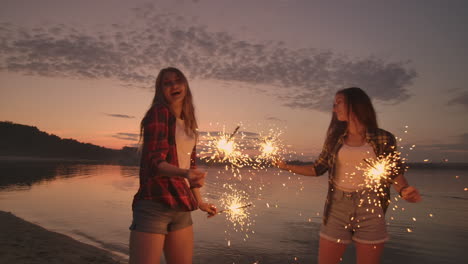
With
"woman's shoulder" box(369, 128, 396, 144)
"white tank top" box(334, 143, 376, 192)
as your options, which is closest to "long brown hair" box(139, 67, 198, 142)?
"white tank top" box(334, 143, 376, 192)

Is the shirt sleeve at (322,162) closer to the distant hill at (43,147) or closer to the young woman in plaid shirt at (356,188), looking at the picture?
the young woman in plaid shirt at (356,188)

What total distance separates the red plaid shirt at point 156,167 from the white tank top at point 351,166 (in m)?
1.97

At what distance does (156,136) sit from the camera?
3.02 m

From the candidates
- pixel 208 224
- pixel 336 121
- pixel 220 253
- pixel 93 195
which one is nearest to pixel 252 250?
pixel 220 253

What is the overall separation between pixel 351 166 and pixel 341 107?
2.51 ft

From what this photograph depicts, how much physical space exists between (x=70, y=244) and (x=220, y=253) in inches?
171

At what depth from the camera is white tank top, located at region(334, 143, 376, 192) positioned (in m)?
4.09

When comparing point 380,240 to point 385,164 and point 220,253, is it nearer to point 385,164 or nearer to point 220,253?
point 385,164

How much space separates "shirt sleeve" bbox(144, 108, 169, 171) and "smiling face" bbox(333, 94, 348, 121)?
2371mm

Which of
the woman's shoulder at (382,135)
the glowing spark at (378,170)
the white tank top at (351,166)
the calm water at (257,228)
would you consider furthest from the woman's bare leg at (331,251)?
the calm water at (257,228)

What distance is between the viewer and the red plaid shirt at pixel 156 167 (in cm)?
298

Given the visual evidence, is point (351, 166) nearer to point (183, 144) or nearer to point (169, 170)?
point (183, 144)

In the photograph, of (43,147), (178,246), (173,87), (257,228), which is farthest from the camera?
(43,147)

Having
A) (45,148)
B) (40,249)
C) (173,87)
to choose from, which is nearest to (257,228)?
(40,249)
